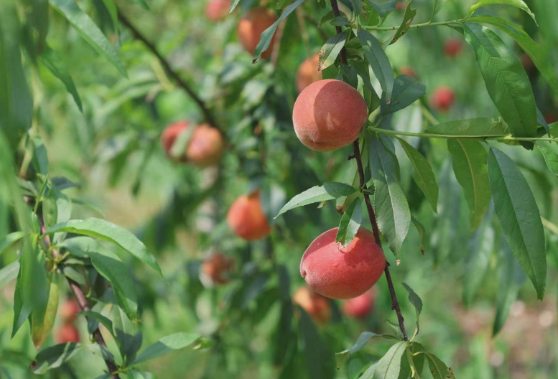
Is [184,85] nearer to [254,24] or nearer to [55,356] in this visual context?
[254,24]

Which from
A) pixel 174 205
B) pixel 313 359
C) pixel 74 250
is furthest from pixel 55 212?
pixel 174 205

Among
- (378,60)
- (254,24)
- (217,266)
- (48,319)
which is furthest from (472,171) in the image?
(217,266)

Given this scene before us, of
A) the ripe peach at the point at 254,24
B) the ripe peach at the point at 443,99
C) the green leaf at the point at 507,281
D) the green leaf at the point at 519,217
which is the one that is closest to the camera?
the green leaf at the point at 519,217

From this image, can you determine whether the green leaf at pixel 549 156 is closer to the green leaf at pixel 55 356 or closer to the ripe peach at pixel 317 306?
the green leaf at pixel 55 356

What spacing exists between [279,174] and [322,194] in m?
0.80

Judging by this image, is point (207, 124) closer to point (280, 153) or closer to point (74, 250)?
point (280, 153)

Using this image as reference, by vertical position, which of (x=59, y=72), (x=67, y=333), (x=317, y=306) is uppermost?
(x=59, y=72)

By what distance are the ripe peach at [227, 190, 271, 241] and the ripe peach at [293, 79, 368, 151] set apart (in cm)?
67

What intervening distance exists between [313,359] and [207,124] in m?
0.56

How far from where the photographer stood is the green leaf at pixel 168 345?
0.65m

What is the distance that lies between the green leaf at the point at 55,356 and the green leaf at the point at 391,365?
308 mm

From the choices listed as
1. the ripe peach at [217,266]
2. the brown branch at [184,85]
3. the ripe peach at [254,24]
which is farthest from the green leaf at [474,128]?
the ripe peach at [217,266]

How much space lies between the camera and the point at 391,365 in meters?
0.53

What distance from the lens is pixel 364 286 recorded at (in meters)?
0.57
